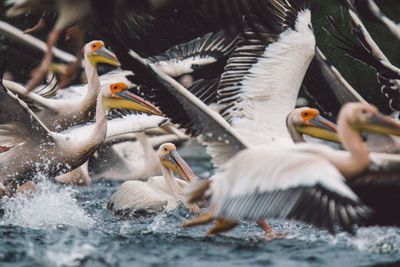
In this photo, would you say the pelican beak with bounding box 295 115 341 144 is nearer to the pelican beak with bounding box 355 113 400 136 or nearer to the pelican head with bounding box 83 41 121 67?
the pelican beak with bounding box 355 113 400 136

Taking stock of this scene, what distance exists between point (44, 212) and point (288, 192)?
8.95 feet

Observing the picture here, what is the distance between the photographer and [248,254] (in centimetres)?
512

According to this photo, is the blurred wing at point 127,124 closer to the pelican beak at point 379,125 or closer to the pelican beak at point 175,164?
the pelican beak at point 175,164

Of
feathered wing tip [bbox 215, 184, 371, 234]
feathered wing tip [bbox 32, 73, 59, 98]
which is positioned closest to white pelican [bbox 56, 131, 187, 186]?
feathered wing tip [bbox 32, 73, 59, 98]

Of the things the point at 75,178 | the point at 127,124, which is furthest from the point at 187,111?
the point at 75,178

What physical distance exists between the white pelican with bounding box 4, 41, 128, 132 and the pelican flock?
12 millimetres

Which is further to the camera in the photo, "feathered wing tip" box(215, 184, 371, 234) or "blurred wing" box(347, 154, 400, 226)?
"blurred wing" box(347, 154, 400, 226)

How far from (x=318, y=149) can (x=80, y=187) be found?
482 cm

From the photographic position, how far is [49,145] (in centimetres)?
659

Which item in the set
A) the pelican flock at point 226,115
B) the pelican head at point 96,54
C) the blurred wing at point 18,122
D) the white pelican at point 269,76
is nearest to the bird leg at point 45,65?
the pelican flock at point 226,115

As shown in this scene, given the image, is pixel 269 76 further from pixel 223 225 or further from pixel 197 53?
pixel 223 225

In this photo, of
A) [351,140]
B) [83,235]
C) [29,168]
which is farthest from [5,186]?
[351,140]

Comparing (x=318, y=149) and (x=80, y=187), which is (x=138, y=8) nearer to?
(x=318, y=149)

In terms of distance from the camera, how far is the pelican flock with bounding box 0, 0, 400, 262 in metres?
4.45
